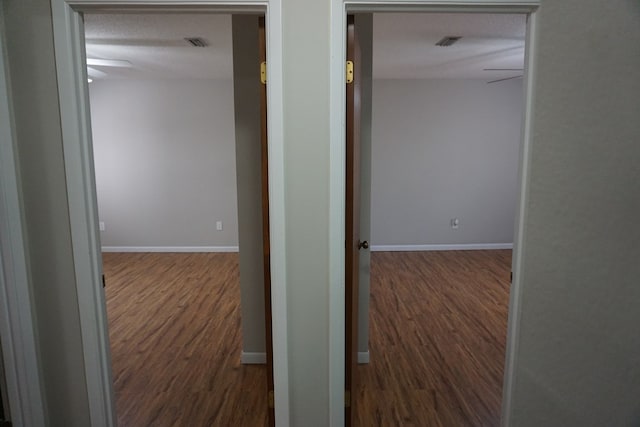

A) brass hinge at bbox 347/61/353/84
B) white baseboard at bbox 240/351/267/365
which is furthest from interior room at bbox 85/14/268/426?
brass hinge at bbox 347/61/353/84

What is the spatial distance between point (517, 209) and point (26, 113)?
6.94ft

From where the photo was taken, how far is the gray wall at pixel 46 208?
→ 1.65 meters

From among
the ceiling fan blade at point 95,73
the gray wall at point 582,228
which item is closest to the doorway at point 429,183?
the gray wall at point 582,228

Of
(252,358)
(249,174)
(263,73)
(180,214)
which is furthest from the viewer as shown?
(180,214)

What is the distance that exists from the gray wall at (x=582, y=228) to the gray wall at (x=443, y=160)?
13.0ft

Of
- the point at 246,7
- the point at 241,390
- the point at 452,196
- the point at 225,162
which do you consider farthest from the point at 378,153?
the point at 246,7

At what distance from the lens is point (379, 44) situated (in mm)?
3529

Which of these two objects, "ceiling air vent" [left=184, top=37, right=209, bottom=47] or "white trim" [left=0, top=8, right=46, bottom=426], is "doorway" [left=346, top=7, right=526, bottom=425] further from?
"white trim" [left=0, top=8, right=46, bottom=426]

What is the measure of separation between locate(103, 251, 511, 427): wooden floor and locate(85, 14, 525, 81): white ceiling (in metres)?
2.24

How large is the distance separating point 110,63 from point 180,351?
3.13 m

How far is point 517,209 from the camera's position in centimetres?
185

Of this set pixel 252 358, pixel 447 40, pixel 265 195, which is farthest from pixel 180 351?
pixel 447 40

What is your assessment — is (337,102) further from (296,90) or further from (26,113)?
(26,113)

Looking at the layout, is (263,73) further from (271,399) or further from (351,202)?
(271,399)
